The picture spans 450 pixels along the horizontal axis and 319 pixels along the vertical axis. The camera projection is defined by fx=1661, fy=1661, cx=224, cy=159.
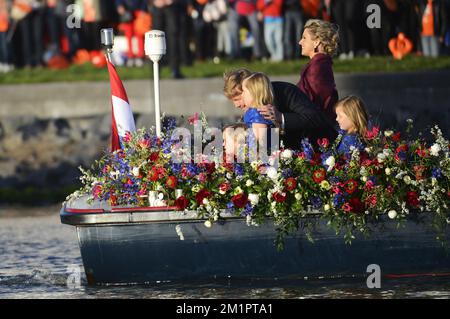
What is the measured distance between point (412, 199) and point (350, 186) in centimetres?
41

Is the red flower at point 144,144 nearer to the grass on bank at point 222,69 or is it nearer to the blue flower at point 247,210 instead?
the blue flower at point 247,210

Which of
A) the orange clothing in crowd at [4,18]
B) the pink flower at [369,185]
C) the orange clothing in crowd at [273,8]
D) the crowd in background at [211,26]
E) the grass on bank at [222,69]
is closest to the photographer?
the pink flower at [369,185]

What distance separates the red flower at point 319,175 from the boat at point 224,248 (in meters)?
0.22

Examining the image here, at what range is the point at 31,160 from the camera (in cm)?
2016

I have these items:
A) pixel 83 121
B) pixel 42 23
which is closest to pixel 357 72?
pixel 83 121

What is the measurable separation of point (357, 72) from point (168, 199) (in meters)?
10.6

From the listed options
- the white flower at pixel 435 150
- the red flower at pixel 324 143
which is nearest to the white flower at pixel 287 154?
the red flower at pixel 324 143

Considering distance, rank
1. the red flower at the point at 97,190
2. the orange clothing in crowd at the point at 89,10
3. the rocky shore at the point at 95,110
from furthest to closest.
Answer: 1. the orange clothing in crowd at the point at 89,10
2. the rocky shore at the point at 95,110
3. the red flower at the point at 97,190

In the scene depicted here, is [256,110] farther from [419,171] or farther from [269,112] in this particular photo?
[419,171]

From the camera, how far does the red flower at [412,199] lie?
10.6m

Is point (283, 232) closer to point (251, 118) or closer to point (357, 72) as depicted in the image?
point (251, 118)

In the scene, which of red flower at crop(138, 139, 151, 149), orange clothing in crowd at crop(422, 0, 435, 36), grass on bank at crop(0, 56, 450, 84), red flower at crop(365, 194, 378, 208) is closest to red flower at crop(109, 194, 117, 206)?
red flower at crop(138, 139, 151, 149)

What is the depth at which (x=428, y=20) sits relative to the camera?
2134 centimetres

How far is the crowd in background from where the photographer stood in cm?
2172
